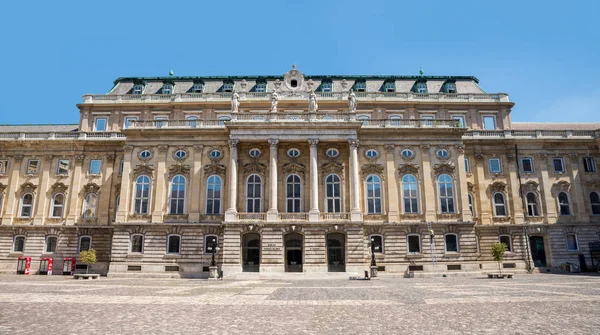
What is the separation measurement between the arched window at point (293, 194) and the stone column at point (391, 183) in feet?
28.9

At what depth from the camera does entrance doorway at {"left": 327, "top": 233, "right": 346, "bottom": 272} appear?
1481 inches

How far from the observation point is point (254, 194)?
1590 inches

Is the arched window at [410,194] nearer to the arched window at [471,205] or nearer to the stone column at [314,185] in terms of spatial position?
the arched window at [471,205]

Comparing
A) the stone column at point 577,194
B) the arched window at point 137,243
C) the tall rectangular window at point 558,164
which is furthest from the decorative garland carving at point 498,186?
the arched window at point 137,243

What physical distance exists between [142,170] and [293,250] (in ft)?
57.0

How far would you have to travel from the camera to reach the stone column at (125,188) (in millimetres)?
39312

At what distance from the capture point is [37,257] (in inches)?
1655

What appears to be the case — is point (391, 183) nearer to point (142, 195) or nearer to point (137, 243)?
point (142, 195)

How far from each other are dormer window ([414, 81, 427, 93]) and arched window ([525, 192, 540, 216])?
16267mm

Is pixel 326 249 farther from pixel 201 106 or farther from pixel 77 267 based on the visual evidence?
pixel 77 267

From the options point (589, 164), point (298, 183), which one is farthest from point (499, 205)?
point (298, 183)

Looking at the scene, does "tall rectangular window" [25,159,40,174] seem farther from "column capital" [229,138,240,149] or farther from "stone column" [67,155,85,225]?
"column capital" [229,138,240,149]

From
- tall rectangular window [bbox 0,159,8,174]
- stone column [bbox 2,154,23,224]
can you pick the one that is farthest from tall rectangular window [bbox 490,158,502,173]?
tall rectangular window [bbox 0,159,8,174]

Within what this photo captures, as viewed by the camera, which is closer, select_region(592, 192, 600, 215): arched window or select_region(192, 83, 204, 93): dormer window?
select_region(592, 192, 600, 215): arched window
